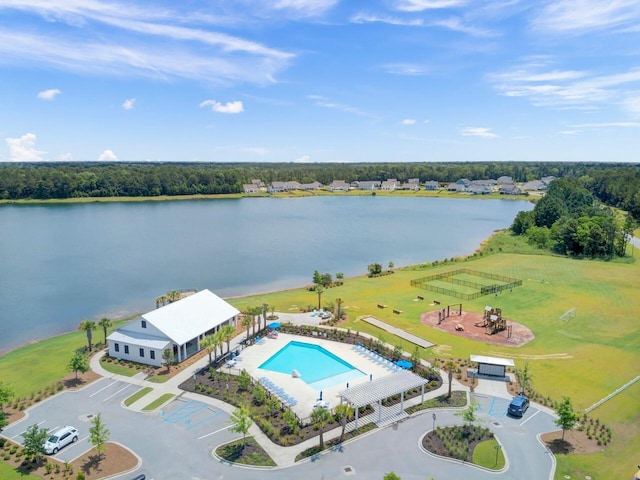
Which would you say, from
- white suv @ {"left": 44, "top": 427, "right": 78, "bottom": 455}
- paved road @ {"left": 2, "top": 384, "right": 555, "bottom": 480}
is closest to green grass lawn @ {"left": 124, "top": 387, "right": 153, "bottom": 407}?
paved road @ {"left": 2, "top": 384, "right": 555, "bottom": 480}

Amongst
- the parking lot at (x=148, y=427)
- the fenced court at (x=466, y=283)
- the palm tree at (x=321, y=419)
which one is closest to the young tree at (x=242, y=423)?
the parking lot at (x=148, y=427)

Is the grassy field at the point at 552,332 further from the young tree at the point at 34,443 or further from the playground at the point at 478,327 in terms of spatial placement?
the young tree at the point at 34,443

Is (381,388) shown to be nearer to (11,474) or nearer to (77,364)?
(11,474)

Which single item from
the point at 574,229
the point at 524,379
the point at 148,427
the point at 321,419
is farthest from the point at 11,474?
the point at 574,229

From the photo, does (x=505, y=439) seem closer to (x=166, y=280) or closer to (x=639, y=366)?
(x=639, y=366)

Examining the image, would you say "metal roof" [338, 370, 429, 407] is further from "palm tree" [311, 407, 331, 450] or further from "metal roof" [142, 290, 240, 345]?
"metal roof" [142, 290, 240, 345]
